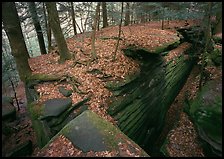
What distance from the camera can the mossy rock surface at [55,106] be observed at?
7555mm

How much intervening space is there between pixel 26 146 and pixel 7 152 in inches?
30.5

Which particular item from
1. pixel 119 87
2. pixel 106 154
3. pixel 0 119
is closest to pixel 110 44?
pixel 119 87

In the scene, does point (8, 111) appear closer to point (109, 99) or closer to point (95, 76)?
point (95, 76)

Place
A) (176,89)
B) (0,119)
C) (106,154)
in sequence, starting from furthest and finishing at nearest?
(176,89) → (0,119) → (106,154)

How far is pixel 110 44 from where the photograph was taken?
11922 millimetres

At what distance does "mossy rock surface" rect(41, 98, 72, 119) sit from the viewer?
755 cm

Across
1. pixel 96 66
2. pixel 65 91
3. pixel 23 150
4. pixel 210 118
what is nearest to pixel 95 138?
pixel 65 91

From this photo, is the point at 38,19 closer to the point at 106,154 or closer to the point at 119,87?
the point at 119,87

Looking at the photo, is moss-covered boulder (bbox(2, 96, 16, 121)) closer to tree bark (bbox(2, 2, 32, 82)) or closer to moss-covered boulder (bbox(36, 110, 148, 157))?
tree bark (bbox(2, 2, 32, 82))

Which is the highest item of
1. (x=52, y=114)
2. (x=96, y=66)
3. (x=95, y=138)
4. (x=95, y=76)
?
(x=96, y=66)

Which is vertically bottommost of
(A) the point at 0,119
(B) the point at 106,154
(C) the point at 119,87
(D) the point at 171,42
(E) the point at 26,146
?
(E) the point at 26,146

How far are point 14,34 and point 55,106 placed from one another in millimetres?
3541

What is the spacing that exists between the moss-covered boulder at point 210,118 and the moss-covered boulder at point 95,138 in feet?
9.40

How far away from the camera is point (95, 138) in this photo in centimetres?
614
